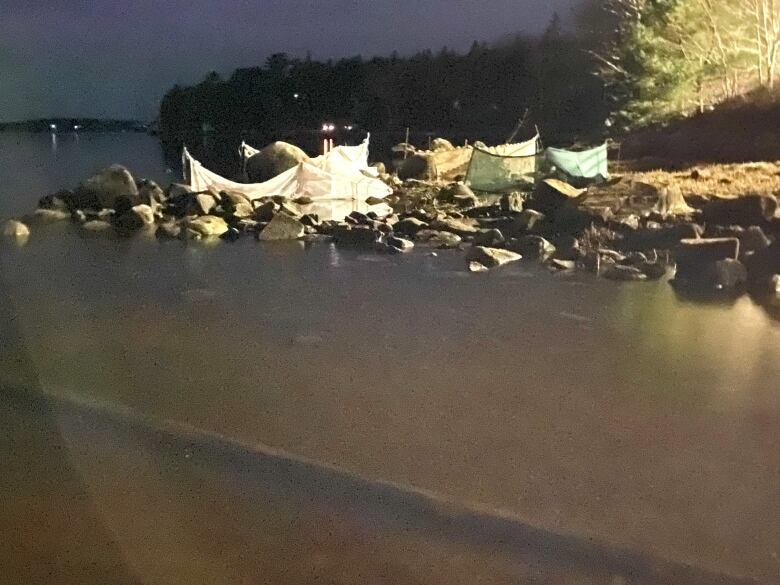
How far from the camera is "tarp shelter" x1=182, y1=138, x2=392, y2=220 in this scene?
87.2 ft

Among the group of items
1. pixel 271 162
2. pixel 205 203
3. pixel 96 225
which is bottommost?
pixel 96 225

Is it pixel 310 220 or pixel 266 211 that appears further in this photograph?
pixel 266 211

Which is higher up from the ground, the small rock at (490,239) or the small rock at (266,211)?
the small rock at (266,211)

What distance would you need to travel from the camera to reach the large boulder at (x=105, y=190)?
91.7 feet

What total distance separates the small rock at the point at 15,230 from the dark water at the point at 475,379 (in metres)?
6.06

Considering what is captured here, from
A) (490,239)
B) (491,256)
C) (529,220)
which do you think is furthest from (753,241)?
(529,220)

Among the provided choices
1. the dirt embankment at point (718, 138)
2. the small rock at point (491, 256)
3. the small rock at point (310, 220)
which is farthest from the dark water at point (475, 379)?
the dirt embankment at point (718, 138)

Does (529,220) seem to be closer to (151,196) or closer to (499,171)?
(499,171)

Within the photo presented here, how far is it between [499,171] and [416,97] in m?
48.2

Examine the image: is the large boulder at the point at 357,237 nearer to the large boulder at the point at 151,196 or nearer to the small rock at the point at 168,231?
the small rock at the point at 168,231

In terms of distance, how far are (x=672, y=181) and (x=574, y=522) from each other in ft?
64.7

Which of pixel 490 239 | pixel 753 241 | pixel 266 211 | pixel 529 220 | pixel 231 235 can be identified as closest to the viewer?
pixel 753 241

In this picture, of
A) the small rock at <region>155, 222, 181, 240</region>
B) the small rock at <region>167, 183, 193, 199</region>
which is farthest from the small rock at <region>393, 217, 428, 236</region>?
the small rock at <region>167, 183, 193, 199</region>

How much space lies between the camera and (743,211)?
18797 mm
